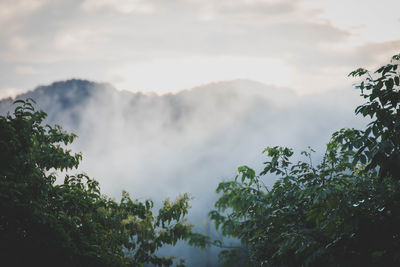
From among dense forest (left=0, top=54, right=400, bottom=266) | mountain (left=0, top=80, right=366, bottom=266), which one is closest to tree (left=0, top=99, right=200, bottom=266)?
dense forest (left=0, top=54, right=400, bottom=266)

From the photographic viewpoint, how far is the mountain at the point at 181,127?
32094mm

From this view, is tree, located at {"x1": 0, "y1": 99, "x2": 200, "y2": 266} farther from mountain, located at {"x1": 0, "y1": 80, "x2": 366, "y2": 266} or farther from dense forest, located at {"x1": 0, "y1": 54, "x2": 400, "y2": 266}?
mountain, located at {"x1": 0, "y1": 80, "x2": 366, "y2": 266}

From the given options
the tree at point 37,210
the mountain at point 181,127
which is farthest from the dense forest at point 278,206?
the mountain at point 181,127

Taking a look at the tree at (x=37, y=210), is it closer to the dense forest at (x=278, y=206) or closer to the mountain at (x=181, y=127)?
the dense forest at (x=278, y=206)

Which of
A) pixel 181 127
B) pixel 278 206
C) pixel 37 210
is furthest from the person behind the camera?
pixel 181 127

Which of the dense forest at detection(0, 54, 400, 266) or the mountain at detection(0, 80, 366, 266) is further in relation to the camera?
the mountain at detection(0, 80, 366, 266)

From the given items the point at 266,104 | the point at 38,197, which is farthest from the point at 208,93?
the point at 38,197

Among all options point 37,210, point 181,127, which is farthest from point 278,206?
point 181,127

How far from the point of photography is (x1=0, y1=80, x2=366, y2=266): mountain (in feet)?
105

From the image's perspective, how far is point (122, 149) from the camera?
37.5 metres

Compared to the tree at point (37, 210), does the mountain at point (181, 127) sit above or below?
above

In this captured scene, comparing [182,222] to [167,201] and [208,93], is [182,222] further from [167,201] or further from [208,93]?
[208,93]

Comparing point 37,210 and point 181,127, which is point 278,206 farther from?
point 181,127

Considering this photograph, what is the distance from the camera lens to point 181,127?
135ft
